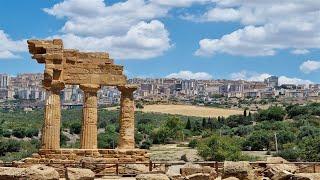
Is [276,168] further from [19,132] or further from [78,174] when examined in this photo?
[19,132]

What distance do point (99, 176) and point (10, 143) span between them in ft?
233

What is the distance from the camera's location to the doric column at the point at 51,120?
3419cm

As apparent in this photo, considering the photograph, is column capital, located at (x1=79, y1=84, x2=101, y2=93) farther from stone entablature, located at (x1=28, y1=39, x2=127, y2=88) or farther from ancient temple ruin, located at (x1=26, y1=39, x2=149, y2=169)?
stone entablature, located at (x1=28, y1=39, x2=127, y2=88)

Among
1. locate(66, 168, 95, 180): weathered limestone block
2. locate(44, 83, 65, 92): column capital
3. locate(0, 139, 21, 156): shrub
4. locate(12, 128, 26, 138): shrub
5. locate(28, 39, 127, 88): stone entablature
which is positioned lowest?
locate(0, 139, 21, 156): shrub

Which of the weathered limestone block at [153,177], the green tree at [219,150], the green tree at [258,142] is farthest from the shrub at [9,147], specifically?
the weathered limestone block at [153,177]

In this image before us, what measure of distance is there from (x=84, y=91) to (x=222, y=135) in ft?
233

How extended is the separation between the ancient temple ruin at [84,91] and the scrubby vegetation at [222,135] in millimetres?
34554

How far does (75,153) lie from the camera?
33406mm

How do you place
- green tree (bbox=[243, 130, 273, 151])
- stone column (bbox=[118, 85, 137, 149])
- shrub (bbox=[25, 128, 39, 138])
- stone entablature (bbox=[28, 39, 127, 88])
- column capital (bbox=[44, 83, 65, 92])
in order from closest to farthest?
stone entablature (bbox=[28, 39, 127, 88]) < column capital (bbox=[44, 83, 65, 92]) < stone column (bbox=[118, 85, 137, 149]) < green tree (bbox=[243, 130, 273, 151]) < shrub (bbox=[25, 128, 39, 138])

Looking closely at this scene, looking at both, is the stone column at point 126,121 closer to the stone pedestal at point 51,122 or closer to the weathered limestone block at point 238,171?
the stone pedestal at point 51,122

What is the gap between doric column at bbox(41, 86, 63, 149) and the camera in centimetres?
3419

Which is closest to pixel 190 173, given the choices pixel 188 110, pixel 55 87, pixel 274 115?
pixel 55 87

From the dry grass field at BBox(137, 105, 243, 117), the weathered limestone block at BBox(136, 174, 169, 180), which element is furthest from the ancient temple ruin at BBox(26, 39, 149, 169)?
the dry grass field at BBox(137, 105, 243, 117)

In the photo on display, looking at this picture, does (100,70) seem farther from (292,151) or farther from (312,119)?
(312,119)
